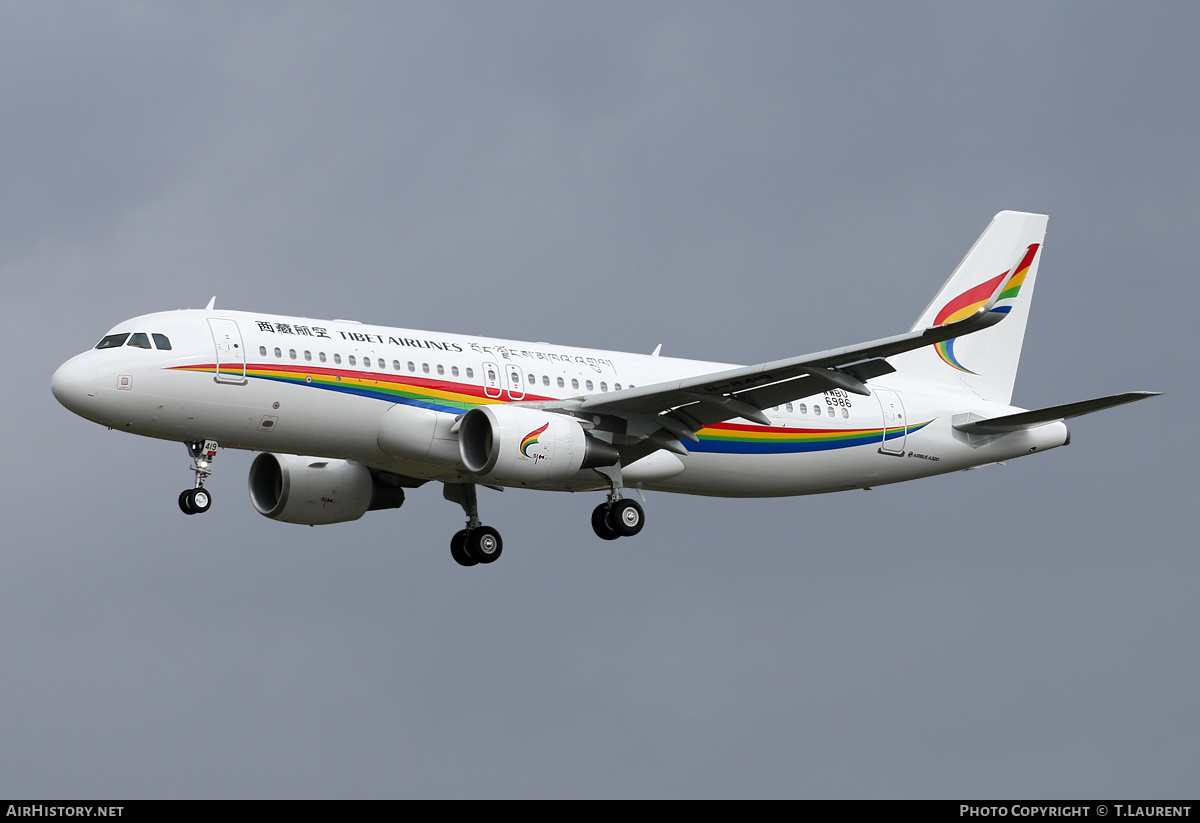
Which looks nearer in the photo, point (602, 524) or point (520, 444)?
point (520, 444)

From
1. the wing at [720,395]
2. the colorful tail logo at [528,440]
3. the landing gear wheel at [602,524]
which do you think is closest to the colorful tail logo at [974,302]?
the wing at [720,395]

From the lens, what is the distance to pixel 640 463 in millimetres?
40219

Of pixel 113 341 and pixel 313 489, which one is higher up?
pixel 113 341

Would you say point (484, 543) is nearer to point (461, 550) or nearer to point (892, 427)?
point (461, 550)

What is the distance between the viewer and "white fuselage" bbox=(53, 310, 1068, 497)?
3534 cm

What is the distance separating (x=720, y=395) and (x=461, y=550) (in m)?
8.73

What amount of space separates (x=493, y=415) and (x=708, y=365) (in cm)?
829

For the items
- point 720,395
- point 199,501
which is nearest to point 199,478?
point 199,501

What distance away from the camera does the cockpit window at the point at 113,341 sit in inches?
1403

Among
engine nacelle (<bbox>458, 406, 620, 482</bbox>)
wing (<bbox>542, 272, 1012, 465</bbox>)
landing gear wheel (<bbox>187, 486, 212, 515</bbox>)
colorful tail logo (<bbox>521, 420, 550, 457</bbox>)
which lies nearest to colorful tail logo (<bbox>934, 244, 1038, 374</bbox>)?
wing (<bbox>542, 272, 1012, 465</bbox>)

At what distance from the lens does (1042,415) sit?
41344mm

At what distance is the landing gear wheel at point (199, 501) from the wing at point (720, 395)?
7849 millimetres

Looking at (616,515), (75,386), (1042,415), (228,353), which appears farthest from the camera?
(1042,415)

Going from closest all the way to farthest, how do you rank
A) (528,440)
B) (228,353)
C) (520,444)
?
1. (228,353)
2. (520,444)
3. (528,440)
